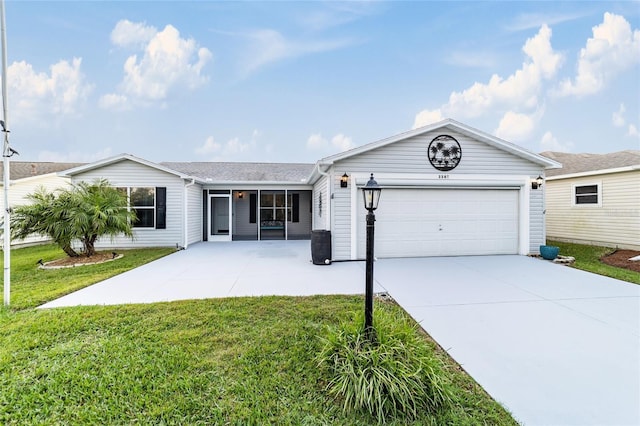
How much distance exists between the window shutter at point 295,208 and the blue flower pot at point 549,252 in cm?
969

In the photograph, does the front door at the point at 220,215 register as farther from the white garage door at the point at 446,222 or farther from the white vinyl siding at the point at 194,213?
the white garage door at the point at 446,222

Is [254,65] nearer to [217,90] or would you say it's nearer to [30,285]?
[217,90]

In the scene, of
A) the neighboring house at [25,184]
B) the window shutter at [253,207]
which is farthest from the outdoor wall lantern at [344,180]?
the neighboring house at [25,184]

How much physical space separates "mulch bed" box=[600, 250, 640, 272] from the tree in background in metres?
13.8

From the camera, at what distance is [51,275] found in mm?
6086

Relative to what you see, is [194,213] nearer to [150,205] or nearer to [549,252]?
[150,205]

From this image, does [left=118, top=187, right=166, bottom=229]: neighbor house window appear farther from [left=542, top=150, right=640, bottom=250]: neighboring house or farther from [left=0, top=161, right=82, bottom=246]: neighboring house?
[left=542, top=150, right=640, bottom=250]: neighboring house

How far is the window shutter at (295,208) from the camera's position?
13.8 m

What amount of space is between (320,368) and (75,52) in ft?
52.4

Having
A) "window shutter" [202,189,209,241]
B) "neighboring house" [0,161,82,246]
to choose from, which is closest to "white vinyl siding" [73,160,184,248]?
"neighboring house" [0,161,82,246]

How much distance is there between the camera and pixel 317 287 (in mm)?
5152

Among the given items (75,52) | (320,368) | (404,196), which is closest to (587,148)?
(404,196)

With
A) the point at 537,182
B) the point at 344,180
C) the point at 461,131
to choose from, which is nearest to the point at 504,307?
the point at 344,180

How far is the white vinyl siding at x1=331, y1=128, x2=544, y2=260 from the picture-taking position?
755cm
